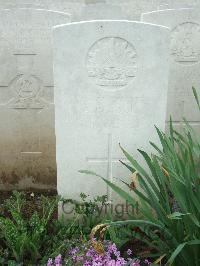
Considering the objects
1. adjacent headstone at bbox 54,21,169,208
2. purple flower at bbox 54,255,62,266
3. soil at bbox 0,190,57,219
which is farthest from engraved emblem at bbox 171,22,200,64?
purple flower at bbox 54,255,62,266

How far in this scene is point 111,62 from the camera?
227cm

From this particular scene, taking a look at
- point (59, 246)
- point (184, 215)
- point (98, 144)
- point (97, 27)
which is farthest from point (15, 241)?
point (97, 27)

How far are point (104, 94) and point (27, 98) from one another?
109 centimetres

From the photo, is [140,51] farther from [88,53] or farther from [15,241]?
[15,241]

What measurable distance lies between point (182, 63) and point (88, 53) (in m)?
1.21

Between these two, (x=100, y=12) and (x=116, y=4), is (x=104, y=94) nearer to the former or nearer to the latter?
(x=100, y=12)

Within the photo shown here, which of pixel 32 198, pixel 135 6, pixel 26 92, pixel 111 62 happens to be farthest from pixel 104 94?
pixel 135 6

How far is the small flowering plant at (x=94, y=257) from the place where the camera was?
6.26ft

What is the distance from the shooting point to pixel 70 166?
2.43 m

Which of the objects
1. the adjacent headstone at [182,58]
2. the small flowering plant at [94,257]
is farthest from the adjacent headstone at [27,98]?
the small flowering plant at [94,257]

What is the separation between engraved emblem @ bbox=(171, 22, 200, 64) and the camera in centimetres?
311

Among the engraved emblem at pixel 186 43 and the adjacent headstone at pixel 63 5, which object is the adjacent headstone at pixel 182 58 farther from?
the adjacent headstone at pixel 63 5

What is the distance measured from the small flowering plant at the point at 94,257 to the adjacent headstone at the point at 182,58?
1590 mm

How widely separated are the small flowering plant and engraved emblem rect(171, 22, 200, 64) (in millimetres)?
1745
